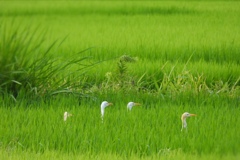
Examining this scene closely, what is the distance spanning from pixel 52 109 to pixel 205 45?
4.08m

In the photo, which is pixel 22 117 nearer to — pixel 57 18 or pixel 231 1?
pixel 57 18

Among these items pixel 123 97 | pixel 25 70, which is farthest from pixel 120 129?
pixel 25 70

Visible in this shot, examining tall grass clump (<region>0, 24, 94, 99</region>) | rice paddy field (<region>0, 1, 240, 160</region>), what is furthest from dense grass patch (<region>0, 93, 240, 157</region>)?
tall grass clump (<region>0, 24, 94, 99</region>)

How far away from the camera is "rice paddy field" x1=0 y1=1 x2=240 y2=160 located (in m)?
3.71

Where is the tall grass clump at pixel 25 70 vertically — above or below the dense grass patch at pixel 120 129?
above

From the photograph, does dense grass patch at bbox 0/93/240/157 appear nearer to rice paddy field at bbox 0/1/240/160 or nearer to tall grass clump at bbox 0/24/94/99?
rice paddy field at bbox 0/1/240/160

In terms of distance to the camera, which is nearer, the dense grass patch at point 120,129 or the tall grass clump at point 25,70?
the dense grass patch at point 120,129

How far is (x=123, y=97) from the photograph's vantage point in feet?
17.5

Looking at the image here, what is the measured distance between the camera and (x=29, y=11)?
13359 millimetres

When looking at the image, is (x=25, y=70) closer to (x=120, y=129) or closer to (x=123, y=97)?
(x=123, y=97)

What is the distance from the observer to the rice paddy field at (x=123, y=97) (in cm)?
371

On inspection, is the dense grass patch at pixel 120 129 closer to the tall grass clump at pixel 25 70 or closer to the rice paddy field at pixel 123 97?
the rice paddy field at pixel 123 97

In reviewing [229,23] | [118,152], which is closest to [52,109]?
[118,152]

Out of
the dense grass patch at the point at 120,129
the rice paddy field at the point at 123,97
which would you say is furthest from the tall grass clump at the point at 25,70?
the dense grass patch at the point at 120,129
